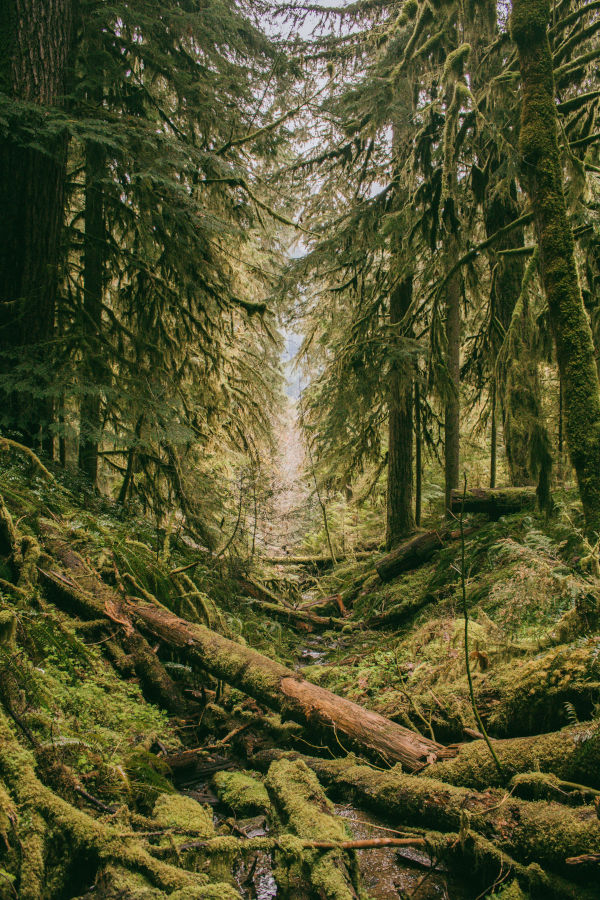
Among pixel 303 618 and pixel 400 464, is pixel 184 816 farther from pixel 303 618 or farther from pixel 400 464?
pixel 400 464

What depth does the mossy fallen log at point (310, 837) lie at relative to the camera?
1.93 metres

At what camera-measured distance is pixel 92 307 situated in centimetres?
637

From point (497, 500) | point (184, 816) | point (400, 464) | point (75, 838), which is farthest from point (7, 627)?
point (400, 464)

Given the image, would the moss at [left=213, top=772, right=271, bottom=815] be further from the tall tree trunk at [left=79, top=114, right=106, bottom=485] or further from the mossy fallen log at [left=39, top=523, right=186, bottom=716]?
the tall tree trunk at [left=79, top=114, right=106, bottom=485]

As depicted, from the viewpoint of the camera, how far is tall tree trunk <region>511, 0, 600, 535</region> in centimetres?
361


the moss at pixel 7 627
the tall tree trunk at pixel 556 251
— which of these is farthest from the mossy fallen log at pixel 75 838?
the tall tree trunk at pixel 556 251

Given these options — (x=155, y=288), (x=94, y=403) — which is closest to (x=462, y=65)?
(x=155, y=288)

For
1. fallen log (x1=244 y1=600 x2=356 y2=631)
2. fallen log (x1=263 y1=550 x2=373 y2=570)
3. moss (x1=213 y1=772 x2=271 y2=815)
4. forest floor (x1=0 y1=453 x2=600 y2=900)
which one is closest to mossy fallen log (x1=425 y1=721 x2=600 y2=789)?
forest floor (x1=0 y1=453 x2=600 y2=900)

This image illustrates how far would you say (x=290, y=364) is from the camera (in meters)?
11.2

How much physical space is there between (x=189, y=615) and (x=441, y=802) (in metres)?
3.12

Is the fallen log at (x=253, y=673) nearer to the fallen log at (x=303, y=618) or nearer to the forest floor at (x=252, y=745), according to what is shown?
the forest floor at (x=252, y=745)

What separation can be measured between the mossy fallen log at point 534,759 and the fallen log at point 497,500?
13.7 feet

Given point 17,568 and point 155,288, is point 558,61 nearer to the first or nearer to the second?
point 155,288

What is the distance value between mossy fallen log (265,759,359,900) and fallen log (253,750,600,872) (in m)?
0.34
